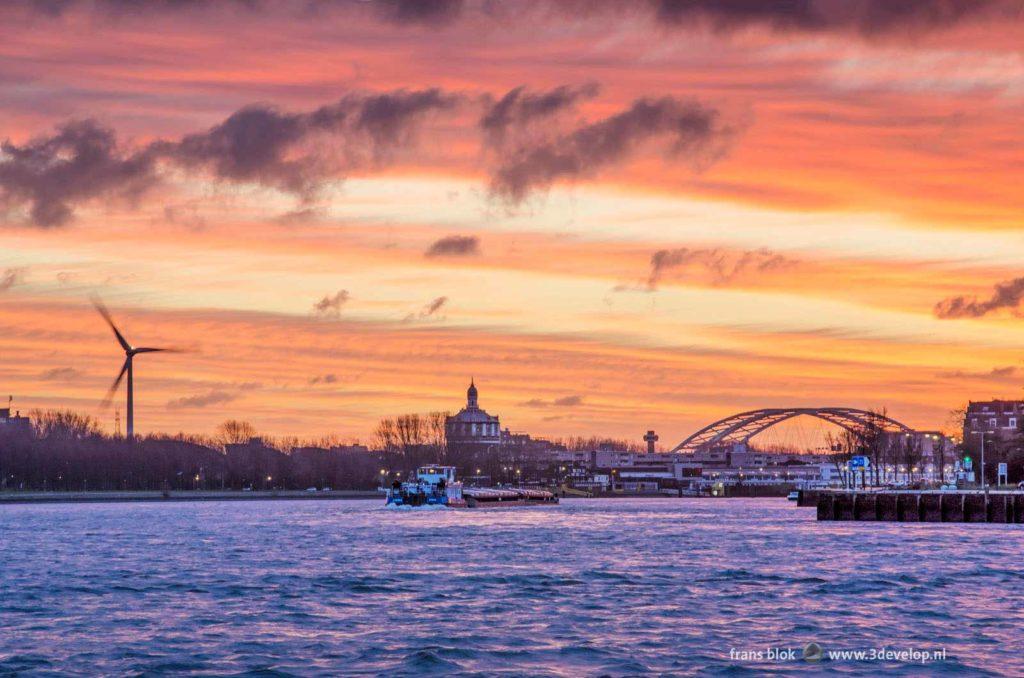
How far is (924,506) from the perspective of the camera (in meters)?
A: 123

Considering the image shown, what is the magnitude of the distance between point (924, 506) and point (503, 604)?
81.8m

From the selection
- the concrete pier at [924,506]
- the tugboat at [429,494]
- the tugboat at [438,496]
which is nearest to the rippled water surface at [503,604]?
the concrete pier at [924,506]

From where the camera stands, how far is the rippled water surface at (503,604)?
121 ft

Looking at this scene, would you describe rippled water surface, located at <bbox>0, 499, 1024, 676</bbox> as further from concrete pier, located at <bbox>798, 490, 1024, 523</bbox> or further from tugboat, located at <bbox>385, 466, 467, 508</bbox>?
tugboat, located at <bbox>385, 466, 467, 508</bbox>

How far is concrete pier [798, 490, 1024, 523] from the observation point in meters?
117

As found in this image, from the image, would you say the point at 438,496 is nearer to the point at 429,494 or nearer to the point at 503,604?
the point at 429,494

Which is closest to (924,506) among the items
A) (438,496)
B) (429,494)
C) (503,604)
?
(438,496)

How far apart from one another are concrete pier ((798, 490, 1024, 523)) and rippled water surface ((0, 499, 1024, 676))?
3063cm

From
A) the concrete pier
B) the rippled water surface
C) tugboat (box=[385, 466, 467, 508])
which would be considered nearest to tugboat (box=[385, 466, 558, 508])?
tugboat (box=[385, 466, 467, 508])

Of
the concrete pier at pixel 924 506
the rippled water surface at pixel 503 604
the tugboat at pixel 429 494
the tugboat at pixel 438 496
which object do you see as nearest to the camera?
the rippled water surface at pixel 503 604

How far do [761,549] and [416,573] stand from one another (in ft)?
78.3

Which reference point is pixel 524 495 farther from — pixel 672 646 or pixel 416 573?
pixel 672 646

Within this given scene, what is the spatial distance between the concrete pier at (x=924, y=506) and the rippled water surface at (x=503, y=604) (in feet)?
100

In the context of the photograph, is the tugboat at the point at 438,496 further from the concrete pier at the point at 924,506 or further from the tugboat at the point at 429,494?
the concrete pier at the point at 924,506
